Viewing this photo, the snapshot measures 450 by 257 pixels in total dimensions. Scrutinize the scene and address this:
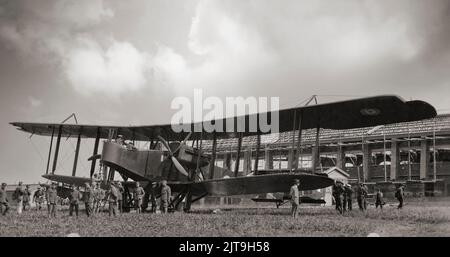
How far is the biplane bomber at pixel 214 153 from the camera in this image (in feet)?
37.7

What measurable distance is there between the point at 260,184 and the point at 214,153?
221cm

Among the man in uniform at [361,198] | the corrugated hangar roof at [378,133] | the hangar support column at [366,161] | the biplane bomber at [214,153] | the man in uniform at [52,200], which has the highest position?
the corrugated hangar roof at [378,133]

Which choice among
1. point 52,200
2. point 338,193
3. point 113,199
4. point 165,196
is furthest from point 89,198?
point 338,193

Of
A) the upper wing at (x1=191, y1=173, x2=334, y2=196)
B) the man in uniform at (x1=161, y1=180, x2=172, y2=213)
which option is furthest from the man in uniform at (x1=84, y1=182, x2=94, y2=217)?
the upper wing at (x1=191, y1=173, x2=334, y2=196)

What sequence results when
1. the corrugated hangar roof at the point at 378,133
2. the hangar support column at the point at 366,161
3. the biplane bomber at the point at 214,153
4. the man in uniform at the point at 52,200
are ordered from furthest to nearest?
the hangar support column at the point at 366,161 < the corrugated hangar roof at the point at 378,133 < the man in uniform at the point at 52,200 < the biplane bomber at the point at 214,153

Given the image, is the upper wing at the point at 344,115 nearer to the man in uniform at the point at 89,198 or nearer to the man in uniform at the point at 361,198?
the man in uniform at the point at 361,198

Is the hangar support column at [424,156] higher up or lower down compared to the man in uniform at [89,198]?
higher up

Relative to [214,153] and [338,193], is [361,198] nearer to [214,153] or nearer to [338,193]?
[338,193]

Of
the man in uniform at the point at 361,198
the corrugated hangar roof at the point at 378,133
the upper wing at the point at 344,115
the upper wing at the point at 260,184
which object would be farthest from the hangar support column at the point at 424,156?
the upper wing at the point at 260,184

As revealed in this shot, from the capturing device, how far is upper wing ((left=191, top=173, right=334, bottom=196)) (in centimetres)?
1236

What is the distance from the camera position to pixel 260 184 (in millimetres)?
13289

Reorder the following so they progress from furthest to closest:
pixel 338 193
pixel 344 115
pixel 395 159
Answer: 1. pixel 395 159
2. pixel 338 193
3. pixel 344 115
